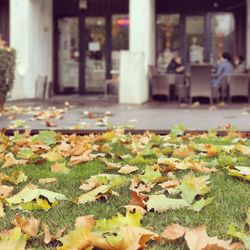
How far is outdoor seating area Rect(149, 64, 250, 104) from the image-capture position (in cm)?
1817

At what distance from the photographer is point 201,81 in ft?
59.9

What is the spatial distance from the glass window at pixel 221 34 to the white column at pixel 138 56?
3451mm

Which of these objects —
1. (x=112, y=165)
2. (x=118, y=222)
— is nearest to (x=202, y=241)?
(x=118, y=222)

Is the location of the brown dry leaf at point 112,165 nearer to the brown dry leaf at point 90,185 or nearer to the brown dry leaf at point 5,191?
the brown dry leaf at point 90,185

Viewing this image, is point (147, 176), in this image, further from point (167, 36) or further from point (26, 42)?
point (167, 36)

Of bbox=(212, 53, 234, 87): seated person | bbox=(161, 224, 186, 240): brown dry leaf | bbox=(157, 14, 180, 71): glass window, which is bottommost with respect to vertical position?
bbox=(161, 224, 186, 240): brown dry leaf

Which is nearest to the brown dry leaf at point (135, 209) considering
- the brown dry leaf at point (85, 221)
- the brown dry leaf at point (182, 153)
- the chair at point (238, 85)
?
the brown dry leaf at point (85, 221)

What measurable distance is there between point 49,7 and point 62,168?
64.6ft

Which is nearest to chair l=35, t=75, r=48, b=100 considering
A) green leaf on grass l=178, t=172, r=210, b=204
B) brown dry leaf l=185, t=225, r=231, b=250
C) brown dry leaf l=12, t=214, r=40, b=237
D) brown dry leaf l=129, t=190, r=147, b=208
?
green leaf on grass l=178, t=172, r=210, b=204

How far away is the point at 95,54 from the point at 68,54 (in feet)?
3.37

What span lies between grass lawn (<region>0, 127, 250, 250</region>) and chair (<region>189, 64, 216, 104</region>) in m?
10.1

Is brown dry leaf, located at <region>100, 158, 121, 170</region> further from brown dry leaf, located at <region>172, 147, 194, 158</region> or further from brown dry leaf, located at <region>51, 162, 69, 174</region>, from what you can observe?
brown dry leaf, located at <region>172, 147, 194, 158</region>

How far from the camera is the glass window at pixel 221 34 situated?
24453 mm

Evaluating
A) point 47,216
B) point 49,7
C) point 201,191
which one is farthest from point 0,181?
point 49,7
